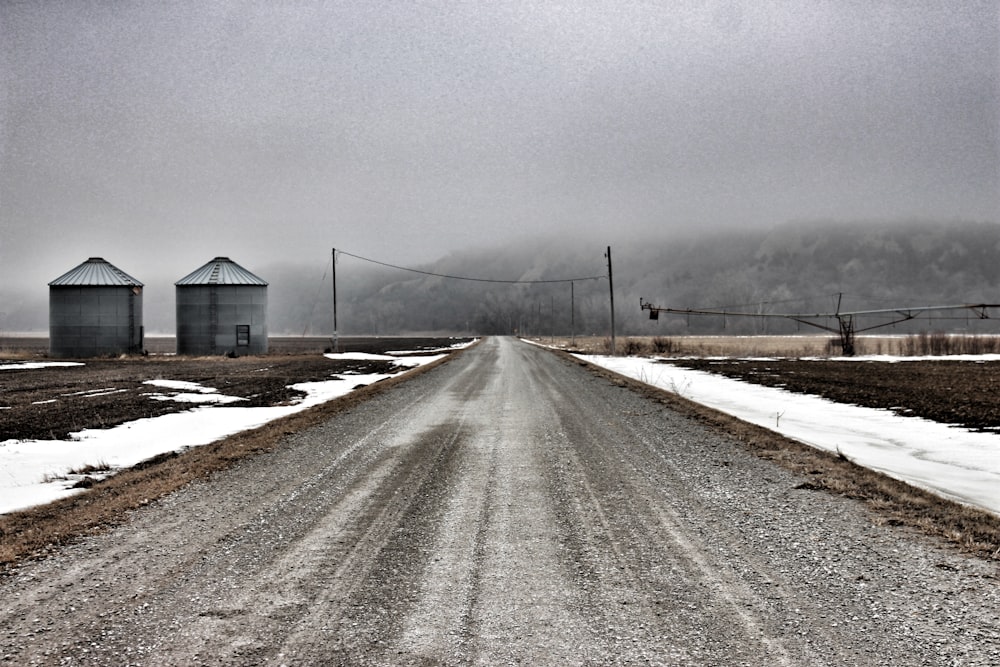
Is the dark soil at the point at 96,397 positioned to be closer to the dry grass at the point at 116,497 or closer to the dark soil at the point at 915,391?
the dry grass at the point at 116,497

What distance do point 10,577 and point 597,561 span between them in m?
4.30

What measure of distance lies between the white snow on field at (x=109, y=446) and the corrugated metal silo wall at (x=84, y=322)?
36.7 meters

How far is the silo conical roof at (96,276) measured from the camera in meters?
44.6

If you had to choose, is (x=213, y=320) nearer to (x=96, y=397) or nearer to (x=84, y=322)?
(x=84, y=322)

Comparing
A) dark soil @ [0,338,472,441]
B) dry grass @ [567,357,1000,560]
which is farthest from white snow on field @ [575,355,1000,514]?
dark soil @ [0,338,472,441]

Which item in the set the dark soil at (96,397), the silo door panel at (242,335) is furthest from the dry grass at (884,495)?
the silo door panel at (242,335)

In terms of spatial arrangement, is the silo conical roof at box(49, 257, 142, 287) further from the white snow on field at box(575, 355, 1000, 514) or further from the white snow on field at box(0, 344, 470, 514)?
the white snow on field at box(575, 355, 1000, 514)

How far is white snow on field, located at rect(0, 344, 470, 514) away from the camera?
22.7 ft

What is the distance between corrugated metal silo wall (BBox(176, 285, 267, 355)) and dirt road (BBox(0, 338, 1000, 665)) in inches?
Result: 1717

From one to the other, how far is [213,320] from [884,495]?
49.0 metres

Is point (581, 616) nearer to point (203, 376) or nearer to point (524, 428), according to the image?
point (524, 428)

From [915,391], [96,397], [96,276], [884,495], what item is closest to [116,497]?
[884,495]

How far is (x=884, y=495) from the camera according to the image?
6.14 m

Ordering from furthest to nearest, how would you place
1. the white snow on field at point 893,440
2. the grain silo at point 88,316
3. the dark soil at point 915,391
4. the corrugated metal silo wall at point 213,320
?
1. the corrugated metal silo wall at point 213,320
2. the grain silo at point 88,316
3. the dark soil at point 915,391
4. the white snow on field at point 893,440
